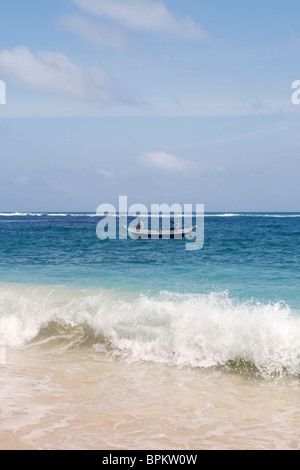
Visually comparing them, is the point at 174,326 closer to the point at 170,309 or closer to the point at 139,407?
the point at 170,309

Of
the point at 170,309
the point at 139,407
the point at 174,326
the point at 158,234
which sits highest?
the point at 158,234

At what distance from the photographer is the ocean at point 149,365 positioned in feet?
17.4

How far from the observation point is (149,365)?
27.1 ft

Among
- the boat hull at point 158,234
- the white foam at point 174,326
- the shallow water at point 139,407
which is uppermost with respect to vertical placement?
the boat hull at point 158,234

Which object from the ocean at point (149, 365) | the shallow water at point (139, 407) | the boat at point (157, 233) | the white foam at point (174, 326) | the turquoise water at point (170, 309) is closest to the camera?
the shallow water at point (139, 407)

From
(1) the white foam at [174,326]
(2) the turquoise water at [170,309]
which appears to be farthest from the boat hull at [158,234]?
(1) the white foam at [174,326]

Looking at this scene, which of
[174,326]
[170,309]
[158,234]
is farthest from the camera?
[158,234]

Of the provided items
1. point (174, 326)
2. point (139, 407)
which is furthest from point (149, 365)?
point (139, 407)

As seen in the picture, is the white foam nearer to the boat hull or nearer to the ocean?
the ocean

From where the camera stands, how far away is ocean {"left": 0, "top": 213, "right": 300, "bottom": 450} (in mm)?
5316

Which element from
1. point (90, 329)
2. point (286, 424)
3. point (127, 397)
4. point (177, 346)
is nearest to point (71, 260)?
point (90, 329)

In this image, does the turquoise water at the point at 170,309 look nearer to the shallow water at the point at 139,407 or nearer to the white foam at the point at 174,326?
the white foam at the point at 174,326
